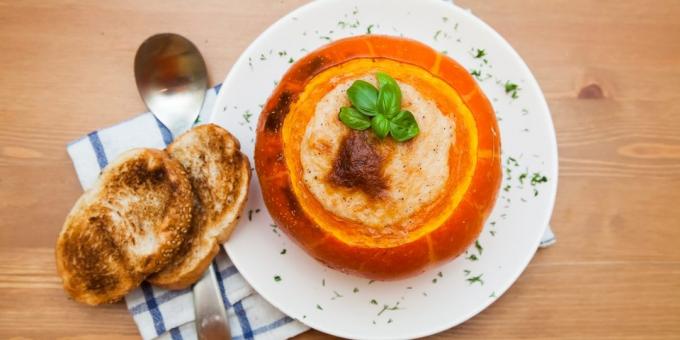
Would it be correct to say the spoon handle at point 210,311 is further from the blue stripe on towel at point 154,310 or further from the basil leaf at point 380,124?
the basil leaf at point 380,124

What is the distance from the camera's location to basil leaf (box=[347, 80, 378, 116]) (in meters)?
1.53

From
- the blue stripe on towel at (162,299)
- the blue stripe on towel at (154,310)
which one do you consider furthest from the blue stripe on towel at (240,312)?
the blue stripe on towel at (154,310)

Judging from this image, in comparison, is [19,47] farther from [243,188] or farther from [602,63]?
[602,63]

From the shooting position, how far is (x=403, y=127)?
5.08 feet

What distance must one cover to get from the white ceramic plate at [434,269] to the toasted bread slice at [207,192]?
76 mm

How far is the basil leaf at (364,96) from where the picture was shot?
60.4 inches

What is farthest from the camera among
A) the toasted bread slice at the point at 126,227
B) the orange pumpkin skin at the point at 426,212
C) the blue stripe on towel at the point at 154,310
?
the blue stripe on towel at the point at 154,310

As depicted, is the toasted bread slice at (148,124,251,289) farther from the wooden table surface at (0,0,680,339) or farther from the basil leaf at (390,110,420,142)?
the basil leaf at (390,110,420,142)

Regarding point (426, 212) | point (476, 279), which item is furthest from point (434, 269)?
point (426, 212)

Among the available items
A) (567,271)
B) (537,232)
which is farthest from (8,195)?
(567,271)

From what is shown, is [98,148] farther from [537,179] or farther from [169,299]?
[537,179]

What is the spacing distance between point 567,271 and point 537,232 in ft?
1.04

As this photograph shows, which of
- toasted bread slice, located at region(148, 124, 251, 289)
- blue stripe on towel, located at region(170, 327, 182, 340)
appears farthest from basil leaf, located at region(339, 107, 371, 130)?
blue stripe on towel, located at region(170, 327, 182, 340)

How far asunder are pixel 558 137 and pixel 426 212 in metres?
0.83
